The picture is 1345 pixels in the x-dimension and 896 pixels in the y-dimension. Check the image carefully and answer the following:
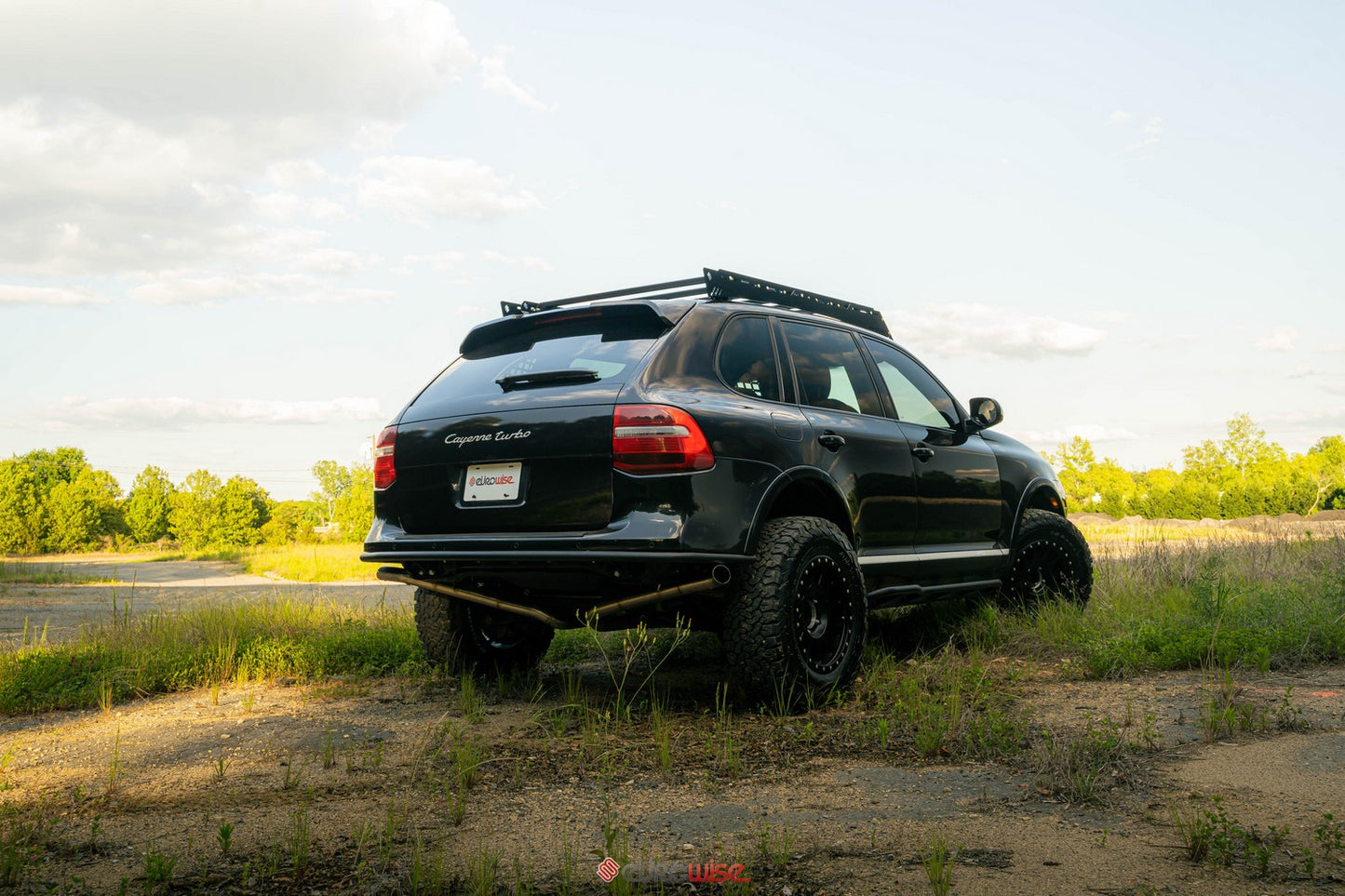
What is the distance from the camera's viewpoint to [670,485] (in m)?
4.23

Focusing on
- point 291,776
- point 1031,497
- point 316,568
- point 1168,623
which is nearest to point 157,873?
point 291,776

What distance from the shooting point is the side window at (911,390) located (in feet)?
20.2

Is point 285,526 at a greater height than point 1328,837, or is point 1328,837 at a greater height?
point 1328,837

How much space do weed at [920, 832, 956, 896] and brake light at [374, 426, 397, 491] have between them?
3221 millimetres

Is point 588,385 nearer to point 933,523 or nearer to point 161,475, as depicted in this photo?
point 933,523

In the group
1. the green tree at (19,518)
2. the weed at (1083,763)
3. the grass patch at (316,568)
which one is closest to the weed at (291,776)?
the weed at (1083,763)

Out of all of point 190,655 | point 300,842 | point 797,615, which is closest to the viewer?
point 300,842

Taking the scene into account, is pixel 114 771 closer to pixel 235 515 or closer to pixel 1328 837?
pixel 1328 837

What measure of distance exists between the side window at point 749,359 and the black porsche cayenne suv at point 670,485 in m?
0.01

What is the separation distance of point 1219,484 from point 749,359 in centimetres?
4668

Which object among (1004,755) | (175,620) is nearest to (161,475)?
(175,620)

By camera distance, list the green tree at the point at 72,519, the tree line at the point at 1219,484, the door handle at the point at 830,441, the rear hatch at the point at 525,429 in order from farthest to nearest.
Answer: the green tree at the point at 72,519, the tree line at the point at 1219,484, the door handle at the point at 830,441, the rear hatch at the point at 525,429

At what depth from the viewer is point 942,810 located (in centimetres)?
328

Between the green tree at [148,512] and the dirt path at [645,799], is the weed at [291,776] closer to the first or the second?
the dirt path at [645,799]
